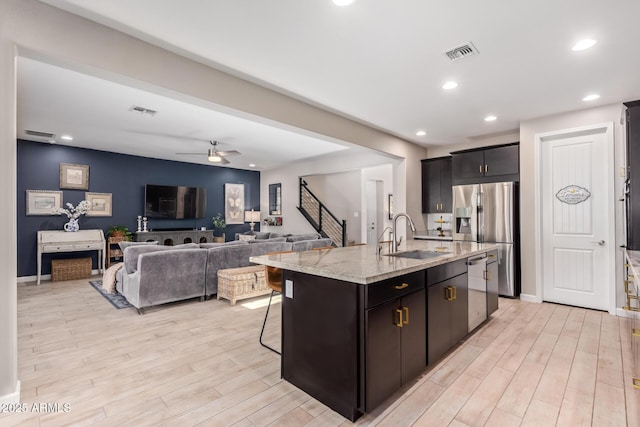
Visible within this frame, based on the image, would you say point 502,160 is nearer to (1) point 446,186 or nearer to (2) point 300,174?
(1) point 446,186

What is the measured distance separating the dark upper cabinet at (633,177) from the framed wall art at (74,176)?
902cm

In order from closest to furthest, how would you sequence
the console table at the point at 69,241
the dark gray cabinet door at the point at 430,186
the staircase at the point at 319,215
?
the console table at the point at 69,241 → the dark gray cabinet door at the point at 430,186 → the staircase at the point at 319,215

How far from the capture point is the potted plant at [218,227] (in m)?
8.79

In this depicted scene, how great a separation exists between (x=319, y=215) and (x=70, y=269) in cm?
573

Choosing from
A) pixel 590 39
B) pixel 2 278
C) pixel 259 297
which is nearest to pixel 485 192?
pixel 590 39

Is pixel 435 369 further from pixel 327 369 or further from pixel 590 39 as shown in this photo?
pixel 590 39

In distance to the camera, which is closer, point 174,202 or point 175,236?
point 175,236


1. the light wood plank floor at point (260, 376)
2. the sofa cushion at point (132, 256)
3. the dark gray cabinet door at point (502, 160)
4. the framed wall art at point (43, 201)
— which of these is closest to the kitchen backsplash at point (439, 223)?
the dark gray cabinet door at point (502, 160)

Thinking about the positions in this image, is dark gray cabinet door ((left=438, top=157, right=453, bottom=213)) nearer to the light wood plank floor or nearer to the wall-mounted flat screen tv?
the light wood plank floor

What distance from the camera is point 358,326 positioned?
184 cm

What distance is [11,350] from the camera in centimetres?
196

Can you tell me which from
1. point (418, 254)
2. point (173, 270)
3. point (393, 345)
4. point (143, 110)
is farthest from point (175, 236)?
point (393, 345)

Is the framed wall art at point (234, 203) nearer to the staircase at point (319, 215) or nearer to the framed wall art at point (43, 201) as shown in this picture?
the staircase at point (319, 215)

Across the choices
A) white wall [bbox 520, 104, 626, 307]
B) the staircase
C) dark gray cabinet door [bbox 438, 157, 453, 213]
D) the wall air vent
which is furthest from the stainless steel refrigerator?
the wall air vent
